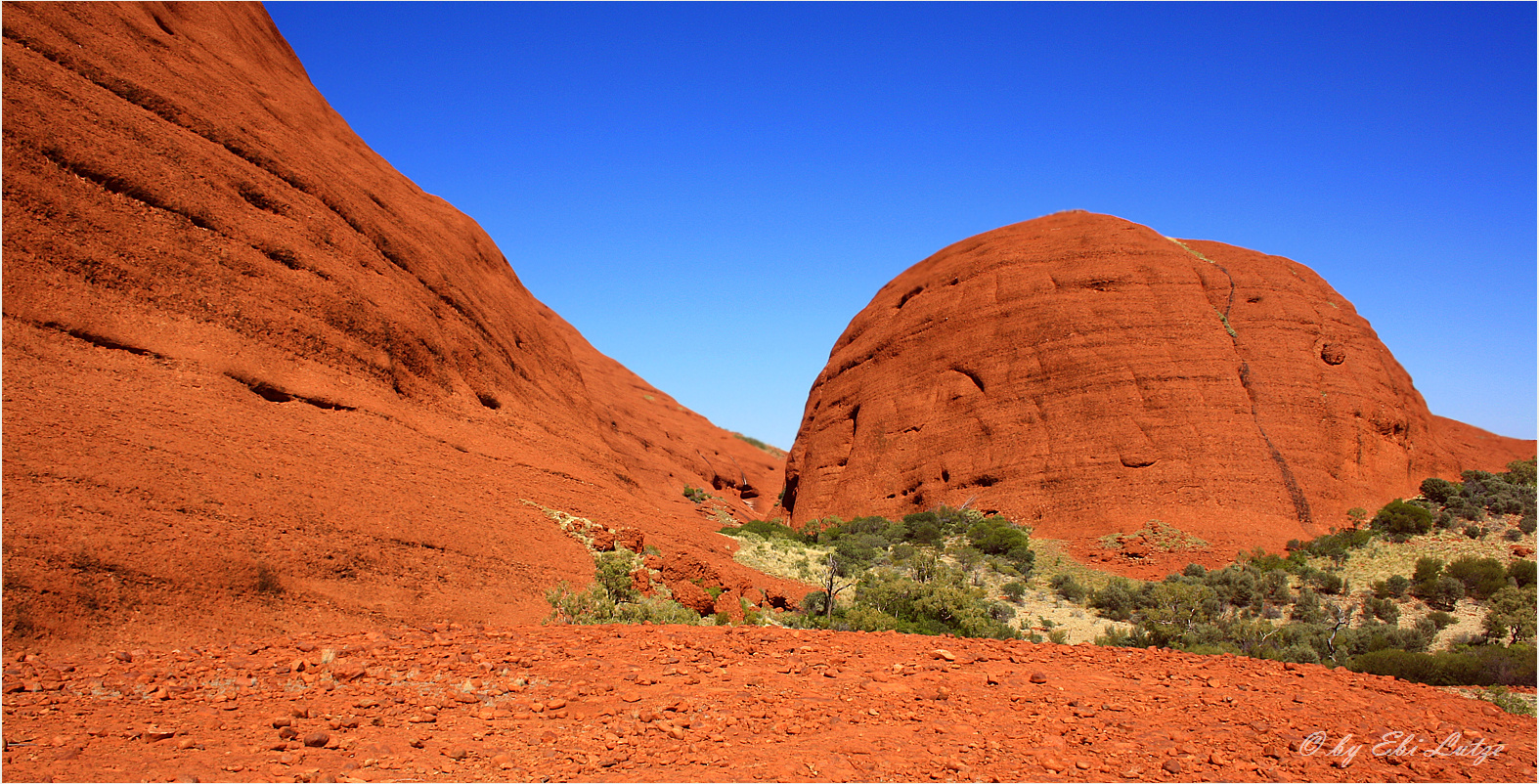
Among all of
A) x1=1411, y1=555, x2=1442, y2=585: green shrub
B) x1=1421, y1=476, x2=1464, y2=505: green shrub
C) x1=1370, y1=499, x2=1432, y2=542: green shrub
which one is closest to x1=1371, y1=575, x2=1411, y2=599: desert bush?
x1=1411, y1=555, x2=1442, y2=585: green shrub

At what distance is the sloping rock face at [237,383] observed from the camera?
7906mm

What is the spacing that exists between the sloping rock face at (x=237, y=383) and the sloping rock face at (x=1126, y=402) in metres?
11.6

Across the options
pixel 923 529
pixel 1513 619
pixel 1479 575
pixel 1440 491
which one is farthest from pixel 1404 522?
pixel 923 529

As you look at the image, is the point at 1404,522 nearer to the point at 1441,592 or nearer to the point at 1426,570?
the point at 1426,570

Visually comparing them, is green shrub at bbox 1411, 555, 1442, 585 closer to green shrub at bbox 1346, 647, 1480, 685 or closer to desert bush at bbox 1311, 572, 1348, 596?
desert bush at bbox 1311, 572, 1348, 596

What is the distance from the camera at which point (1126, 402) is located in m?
23.7

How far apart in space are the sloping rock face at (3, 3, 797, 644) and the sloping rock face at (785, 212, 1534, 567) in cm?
1158

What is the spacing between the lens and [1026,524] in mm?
22625

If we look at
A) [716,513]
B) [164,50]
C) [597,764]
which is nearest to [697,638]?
[597,764]

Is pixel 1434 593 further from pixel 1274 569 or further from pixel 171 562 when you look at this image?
pixel 171 562

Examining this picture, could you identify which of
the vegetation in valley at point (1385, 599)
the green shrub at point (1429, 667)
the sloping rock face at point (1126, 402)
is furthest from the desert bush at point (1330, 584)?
the green shrub at point (1429, 667)

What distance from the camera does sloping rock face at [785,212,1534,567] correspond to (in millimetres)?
21797

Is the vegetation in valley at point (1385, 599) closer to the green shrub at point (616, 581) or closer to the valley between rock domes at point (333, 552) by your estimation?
the valley between rock domes at point (333, 552)

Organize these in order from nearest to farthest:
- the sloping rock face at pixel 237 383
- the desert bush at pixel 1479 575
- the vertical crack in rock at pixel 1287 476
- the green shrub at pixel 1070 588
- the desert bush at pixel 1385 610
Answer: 1. the sloping rock face at pixel 237 383
2. the desert bush at pixel 1385 610
3. the desert bush at pixel 1479 575
4. the green shrub at pixel 1070 588
5. the vertical crack in rock at pixel 1287 476
